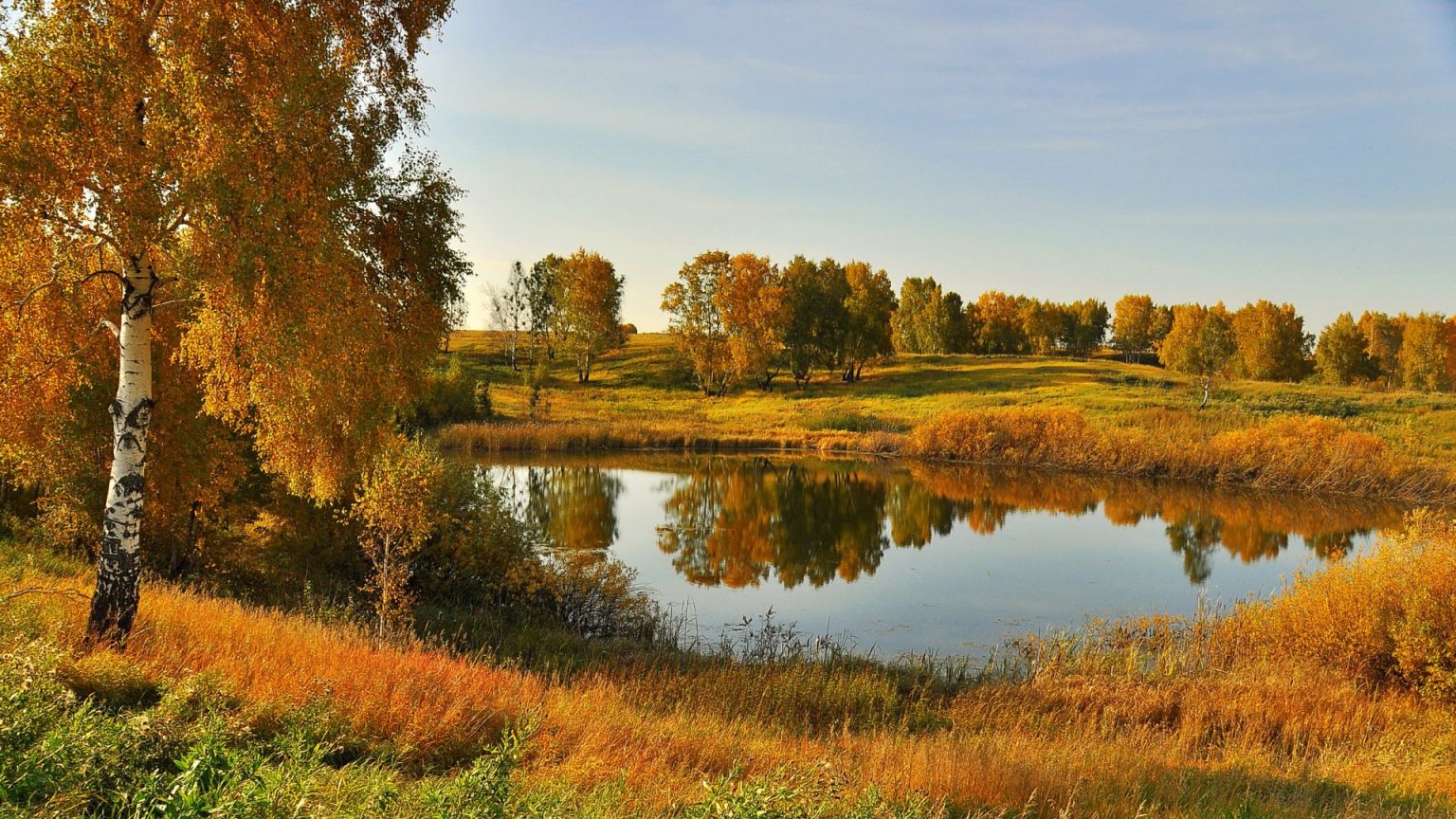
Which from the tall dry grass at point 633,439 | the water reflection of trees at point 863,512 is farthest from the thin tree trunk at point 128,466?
the tall dry grass at point 633,439

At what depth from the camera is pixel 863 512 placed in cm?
3088

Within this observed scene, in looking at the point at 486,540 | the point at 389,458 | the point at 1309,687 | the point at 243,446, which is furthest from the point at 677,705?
the point at 243,446

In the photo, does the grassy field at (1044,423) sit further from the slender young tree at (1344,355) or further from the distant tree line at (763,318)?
the slender young tree at (1344,355)

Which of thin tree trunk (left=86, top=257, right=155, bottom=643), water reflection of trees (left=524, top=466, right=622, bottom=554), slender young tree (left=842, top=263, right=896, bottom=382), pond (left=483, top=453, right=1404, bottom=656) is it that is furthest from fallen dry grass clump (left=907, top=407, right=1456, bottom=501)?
thin tree trunk (left=86, top=257, right=155, bottom=643)

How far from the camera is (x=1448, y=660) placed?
455 inches

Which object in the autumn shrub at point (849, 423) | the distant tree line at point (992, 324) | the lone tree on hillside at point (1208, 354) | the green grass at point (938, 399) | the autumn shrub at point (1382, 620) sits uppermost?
the distant tree line at point (992, 324)

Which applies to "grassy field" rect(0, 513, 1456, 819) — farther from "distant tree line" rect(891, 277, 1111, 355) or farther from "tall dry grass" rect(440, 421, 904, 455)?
"distant tree line" rect(891, 277, 1111, 355)

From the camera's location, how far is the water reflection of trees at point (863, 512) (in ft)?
78.5

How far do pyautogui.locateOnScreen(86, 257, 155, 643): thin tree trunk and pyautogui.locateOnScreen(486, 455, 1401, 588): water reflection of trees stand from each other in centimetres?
1375

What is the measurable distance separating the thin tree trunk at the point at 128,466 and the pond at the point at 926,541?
1008cm

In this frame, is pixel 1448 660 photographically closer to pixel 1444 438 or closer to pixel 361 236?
pixel 361 236

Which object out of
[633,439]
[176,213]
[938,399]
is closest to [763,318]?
[938,399]

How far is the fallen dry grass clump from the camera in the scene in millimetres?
35438

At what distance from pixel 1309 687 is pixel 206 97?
49.3 ft
